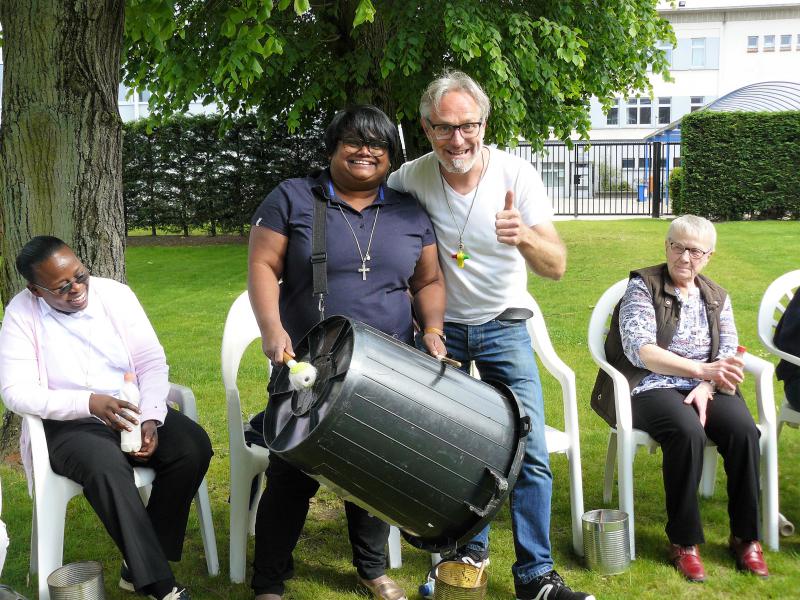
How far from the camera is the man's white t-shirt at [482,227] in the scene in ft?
10.2

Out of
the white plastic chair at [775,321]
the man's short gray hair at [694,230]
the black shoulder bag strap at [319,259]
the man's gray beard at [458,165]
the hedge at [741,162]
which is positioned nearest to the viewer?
the black shoulder bag strap at [319,259]

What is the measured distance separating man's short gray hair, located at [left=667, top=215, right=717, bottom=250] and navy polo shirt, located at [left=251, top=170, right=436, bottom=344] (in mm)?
1250

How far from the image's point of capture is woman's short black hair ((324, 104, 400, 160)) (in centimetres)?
293

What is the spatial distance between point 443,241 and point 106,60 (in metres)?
2.28

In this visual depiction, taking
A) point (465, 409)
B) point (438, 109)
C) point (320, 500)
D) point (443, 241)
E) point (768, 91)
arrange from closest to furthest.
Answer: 1. point (465, 409)
2. point (438, 109)
3. point (443, 241)
4. point (320, 500)
5. point (768, 91)

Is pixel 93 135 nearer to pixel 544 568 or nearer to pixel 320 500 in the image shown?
pixel 320 500

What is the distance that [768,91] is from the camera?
21281mm

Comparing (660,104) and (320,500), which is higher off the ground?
(660,104)

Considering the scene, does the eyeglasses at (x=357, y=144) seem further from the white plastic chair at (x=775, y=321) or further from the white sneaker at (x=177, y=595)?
the white plastic chair at (x=775, y=321)

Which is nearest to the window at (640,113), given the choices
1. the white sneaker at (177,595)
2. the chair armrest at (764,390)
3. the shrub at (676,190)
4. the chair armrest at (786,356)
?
the shrub at (676,190)

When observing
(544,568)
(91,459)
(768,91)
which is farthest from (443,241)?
(768,91)

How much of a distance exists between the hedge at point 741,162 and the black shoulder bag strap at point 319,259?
15.4 m

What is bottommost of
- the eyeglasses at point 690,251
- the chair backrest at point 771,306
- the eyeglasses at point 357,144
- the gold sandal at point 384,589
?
the gold sandal at point 384,589

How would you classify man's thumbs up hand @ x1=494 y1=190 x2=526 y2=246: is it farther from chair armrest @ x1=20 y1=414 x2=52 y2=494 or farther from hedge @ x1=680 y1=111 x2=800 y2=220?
hedge @ x1=680 y1=111 x2=800 y2=220
